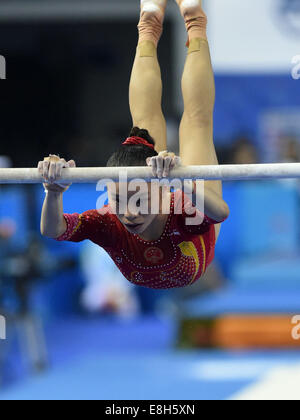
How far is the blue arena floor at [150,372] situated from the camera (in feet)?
18.3

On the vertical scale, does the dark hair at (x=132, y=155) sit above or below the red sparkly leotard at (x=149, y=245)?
above

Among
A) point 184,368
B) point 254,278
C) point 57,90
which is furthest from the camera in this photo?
point 57,90

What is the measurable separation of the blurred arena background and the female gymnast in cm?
199

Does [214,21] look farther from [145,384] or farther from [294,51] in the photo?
[145,384]

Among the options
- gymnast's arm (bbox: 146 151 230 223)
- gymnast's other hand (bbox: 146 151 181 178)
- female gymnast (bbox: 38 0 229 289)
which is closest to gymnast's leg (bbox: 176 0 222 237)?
female gymnast (bbox: 38 0 229 289)

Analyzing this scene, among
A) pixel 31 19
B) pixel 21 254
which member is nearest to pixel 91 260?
pixel 21 254

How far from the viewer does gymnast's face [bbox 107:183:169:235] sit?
122 inches

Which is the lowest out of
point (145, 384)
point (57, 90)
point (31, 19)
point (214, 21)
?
point (145, 384)

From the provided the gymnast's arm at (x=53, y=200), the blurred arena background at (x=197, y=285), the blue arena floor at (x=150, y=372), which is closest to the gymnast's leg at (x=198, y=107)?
the gymnast's arm at (x=53, y=200)

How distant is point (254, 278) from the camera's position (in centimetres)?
714

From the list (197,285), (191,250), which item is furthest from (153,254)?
(197,285)

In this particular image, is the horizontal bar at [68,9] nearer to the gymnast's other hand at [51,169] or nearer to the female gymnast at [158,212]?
the female gymnast at [158,212]

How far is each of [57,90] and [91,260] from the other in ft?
10.4

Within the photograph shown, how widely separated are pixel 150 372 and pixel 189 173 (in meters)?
3.45
